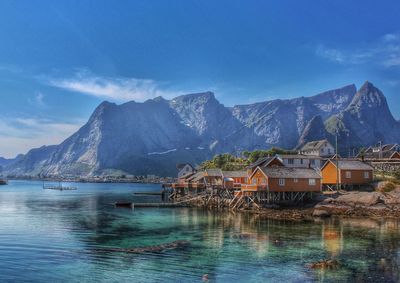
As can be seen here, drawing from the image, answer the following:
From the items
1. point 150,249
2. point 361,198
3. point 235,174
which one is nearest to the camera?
point 150,249

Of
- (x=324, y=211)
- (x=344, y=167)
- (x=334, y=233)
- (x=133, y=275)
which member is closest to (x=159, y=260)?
(x=133, y=275)

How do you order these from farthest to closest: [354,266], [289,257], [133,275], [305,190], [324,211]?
[305,190] < [324,211] < [289,257] < [354,266] < [133,275]

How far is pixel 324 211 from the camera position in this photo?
6278cm

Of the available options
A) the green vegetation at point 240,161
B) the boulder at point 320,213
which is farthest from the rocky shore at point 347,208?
the green vegetation at point 240,161

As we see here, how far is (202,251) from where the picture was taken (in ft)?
117

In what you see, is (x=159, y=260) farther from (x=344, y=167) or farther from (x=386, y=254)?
(x=344, y=167)

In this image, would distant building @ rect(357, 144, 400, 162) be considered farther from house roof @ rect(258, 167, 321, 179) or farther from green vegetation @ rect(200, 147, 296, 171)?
green vegetation @ rect(200, 147, 296, 171)

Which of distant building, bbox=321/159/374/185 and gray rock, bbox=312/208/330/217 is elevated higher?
distant building, bbox=321/159/374/185

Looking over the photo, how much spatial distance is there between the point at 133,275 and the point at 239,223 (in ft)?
102

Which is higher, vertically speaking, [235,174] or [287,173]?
[287,173]

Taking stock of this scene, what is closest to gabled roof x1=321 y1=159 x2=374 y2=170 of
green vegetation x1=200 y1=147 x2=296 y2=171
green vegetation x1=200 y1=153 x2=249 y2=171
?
green vegetation x1=200 y1=147 x2=296 y2=171

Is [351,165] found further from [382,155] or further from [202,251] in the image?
[202,251]

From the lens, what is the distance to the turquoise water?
2736cm

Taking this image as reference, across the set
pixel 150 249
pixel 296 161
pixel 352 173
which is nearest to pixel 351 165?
pixel 352 173
